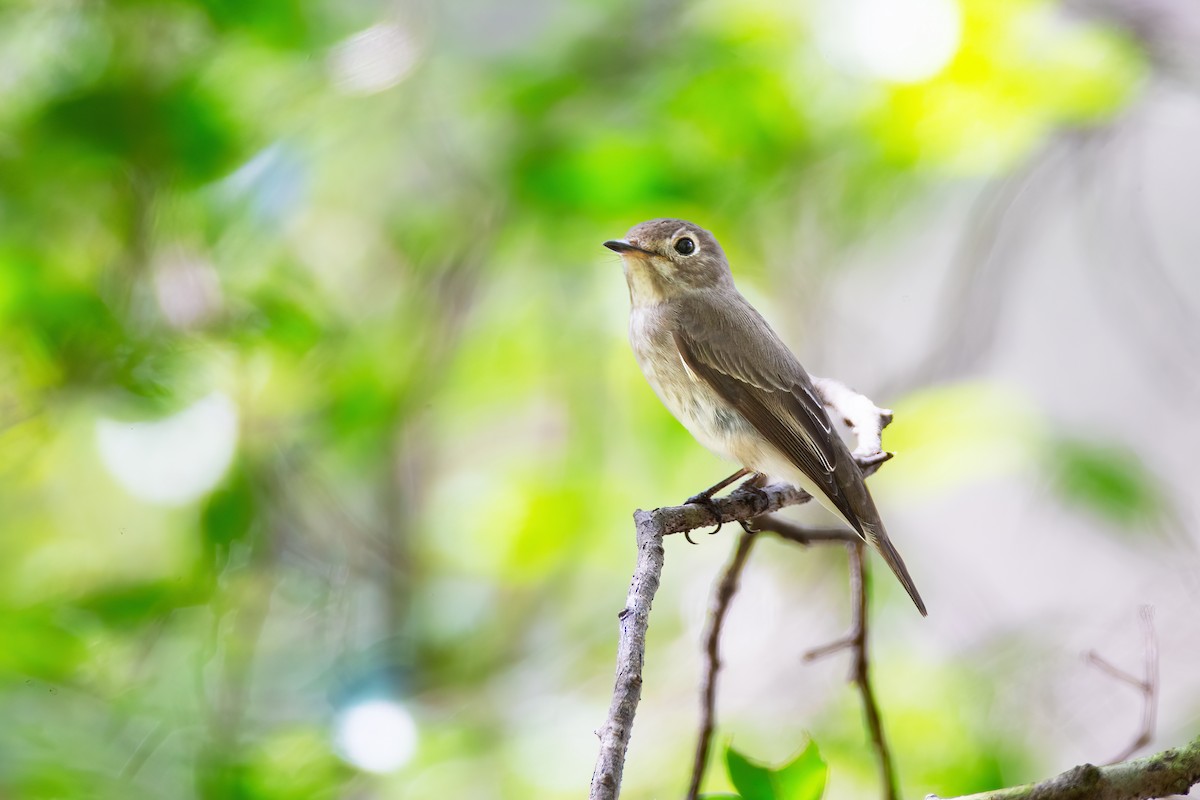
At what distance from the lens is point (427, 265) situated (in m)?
Answer: 2.74

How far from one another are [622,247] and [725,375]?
0.95 ft

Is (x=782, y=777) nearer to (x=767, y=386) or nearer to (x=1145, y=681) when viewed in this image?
(x=1145, y=681)

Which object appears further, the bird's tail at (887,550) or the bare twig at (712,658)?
the bird's tail at (887,550)

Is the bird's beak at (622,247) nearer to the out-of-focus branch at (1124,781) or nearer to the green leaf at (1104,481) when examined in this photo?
the green leaf at (1104,481)

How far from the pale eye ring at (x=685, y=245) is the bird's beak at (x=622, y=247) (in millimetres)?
58

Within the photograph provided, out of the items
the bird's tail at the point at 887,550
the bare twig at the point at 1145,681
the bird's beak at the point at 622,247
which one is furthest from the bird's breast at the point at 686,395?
the bare twig at the point at 1145,681

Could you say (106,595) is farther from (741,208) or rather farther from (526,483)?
(741,208)

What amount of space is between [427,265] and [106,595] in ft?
3.73

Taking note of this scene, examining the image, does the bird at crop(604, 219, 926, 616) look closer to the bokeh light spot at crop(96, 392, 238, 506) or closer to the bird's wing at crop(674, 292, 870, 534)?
the bird's wing at crop(674, 292, 870, 534)

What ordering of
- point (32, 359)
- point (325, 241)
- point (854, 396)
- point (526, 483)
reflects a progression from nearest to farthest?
1. point (854, 396)
2. point (32, 359)
3. point (526, 483)
4. point (325, 241)

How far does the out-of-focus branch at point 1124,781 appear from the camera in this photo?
0.89 meters

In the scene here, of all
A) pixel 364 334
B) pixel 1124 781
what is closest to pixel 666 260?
pixel 364 334

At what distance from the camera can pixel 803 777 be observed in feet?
3.46

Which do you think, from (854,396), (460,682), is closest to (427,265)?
(460,682)
